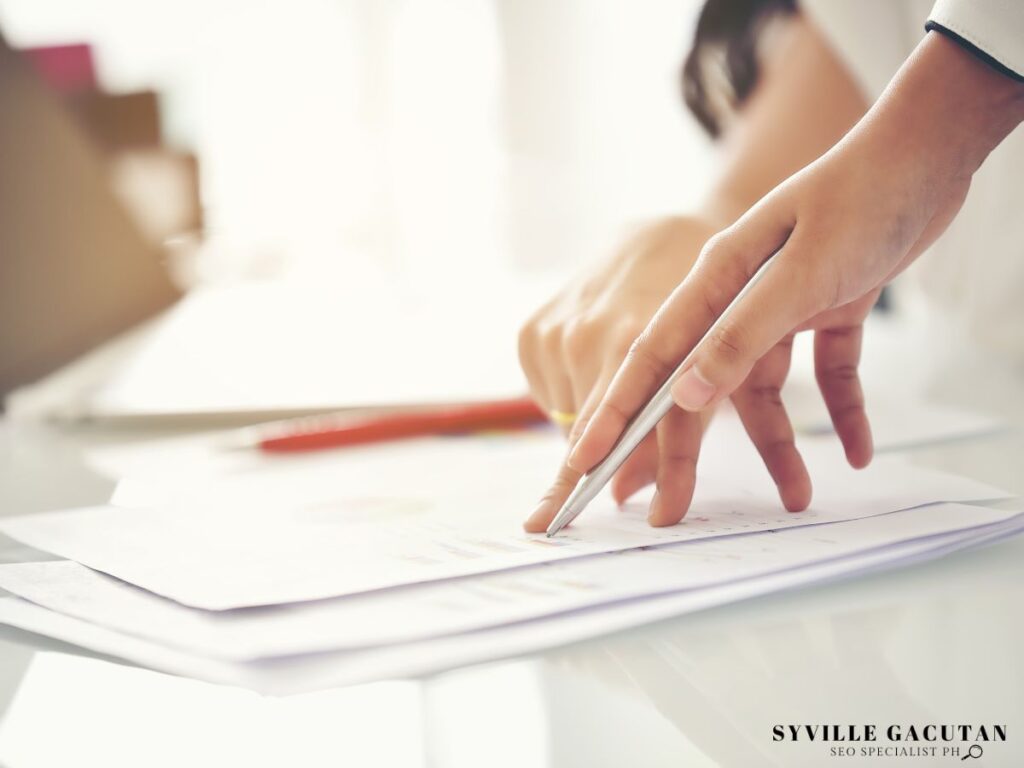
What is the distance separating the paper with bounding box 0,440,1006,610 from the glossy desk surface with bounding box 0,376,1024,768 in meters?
0.06

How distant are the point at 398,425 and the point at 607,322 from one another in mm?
297

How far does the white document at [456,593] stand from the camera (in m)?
0.31

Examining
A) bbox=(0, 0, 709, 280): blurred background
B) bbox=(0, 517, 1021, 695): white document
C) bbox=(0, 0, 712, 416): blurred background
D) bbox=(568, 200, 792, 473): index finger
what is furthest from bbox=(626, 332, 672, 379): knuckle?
bbox=(0, 0, 709, 280): blurred background

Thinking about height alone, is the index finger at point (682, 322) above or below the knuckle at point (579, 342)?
below

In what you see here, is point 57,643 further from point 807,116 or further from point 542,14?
point 542,14

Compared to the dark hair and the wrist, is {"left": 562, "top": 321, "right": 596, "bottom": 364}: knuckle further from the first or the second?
the dark hair

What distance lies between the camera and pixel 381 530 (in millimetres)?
464

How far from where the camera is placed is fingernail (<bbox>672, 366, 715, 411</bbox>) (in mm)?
401

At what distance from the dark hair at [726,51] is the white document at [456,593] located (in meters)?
0.84

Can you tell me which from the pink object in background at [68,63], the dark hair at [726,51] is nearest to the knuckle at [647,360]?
the dark hair at [726,51]

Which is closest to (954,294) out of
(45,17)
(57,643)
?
(57,643)

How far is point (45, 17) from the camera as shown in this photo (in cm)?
252

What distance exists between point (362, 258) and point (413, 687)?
2429mm

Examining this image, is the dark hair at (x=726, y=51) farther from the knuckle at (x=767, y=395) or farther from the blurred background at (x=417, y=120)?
the blurred background at (x=417, y=120)
